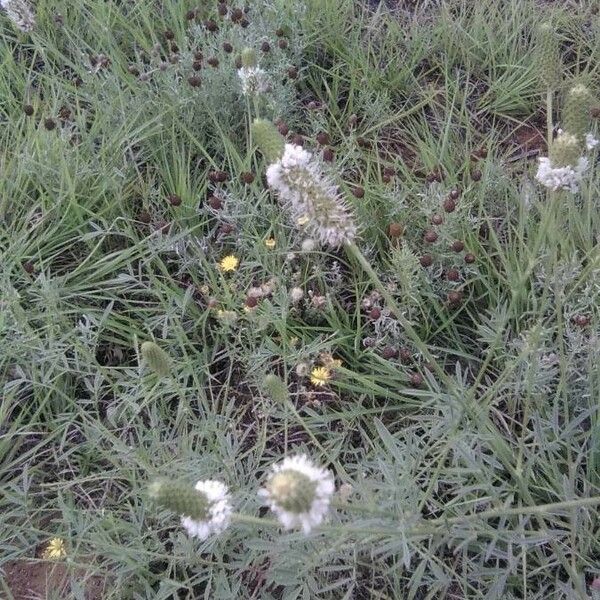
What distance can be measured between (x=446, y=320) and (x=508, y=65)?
4.06ft

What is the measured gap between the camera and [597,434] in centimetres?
189

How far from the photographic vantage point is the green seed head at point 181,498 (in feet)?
4.24

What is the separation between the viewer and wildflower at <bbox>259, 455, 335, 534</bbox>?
3.85 feet

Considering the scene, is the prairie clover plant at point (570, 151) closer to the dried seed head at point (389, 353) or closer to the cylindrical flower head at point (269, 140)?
the cylindrical flower head at point (269, 140)

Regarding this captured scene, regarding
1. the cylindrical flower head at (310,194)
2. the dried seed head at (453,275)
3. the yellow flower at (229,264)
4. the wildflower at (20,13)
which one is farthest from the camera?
the wildflower at (20,13)

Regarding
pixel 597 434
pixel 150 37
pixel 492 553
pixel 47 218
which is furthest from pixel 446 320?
pixel 150 37

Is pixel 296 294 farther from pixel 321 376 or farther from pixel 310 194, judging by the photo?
pixel 310 194

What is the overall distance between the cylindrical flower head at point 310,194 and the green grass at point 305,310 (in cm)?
34

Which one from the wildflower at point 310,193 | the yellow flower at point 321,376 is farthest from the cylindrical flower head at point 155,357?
the yellow flower at point 321,376

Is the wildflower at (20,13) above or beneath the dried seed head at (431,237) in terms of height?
above

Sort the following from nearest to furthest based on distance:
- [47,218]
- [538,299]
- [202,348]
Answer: [538,299] < [202,348] < [47,218]

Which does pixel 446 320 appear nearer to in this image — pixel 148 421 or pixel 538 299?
pixel 538 299

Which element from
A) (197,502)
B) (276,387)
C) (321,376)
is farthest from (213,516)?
(321,376)

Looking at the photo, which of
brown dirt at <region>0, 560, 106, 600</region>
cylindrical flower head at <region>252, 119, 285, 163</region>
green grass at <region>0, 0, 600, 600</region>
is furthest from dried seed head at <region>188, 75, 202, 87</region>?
brown dirt at <region>0, 560, 106, 600</region>
